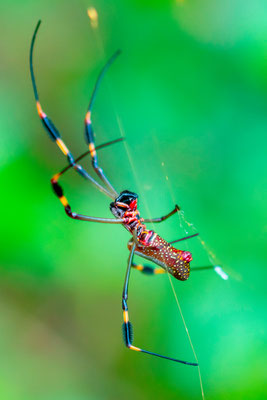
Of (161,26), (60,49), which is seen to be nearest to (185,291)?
(161,26)

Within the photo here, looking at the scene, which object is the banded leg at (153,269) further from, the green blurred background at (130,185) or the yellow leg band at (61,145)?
the yellow leg band at (61,145)

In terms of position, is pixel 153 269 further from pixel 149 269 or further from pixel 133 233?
pixel 133 233

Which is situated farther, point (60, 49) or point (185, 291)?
point (60, 49)

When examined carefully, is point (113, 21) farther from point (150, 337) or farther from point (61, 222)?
point (150, 337)

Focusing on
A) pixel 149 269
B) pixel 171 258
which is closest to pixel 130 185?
pixel 149 269

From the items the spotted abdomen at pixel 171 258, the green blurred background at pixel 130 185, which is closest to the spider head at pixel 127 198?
the spotted abdomen at pixel 171 258

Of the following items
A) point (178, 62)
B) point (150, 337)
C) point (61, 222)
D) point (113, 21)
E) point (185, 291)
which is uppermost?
point (113, 21)
